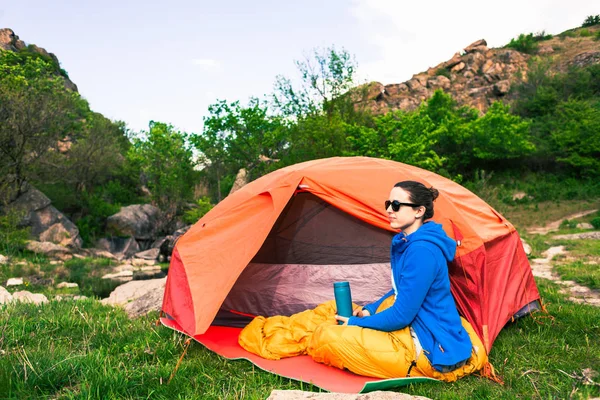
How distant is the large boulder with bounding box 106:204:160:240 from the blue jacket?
20931 mm

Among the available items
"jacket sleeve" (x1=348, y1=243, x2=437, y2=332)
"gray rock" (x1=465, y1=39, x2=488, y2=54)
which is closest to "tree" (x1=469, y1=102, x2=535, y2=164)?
"jacket sleeve" (x1=348, y1=243, x2=437, y2=332)

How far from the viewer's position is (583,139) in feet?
78.6

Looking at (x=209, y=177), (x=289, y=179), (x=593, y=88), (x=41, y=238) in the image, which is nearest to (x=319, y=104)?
(x=209, y=177)

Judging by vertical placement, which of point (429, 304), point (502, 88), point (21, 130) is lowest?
point (429, 304)

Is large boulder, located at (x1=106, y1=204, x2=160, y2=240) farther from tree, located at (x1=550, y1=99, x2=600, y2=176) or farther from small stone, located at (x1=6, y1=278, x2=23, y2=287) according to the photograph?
tree, located at (x1=550, y1=99, x2=600, y2=176)

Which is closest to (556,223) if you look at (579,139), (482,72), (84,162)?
(579,139)

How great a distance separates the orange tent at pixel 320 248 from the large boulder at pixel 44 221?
14.8 meters

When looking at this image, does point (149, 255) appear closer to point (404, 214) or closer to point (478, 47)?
point (404, 214)

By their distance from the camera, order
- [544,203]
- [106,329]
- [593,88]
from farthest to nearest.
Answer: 1. [593,88]
2. [544,203]
3. [106,329]

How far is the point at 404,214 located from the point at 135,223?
21168 millimetres

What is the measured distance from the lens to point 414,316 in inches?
117

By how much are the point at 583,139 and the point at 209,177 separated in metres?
22.7

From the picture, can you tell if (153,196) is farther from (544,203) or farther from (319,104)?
(544,203)

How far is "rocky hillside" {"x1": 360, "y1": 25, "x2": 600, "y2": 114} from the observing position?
137ft
